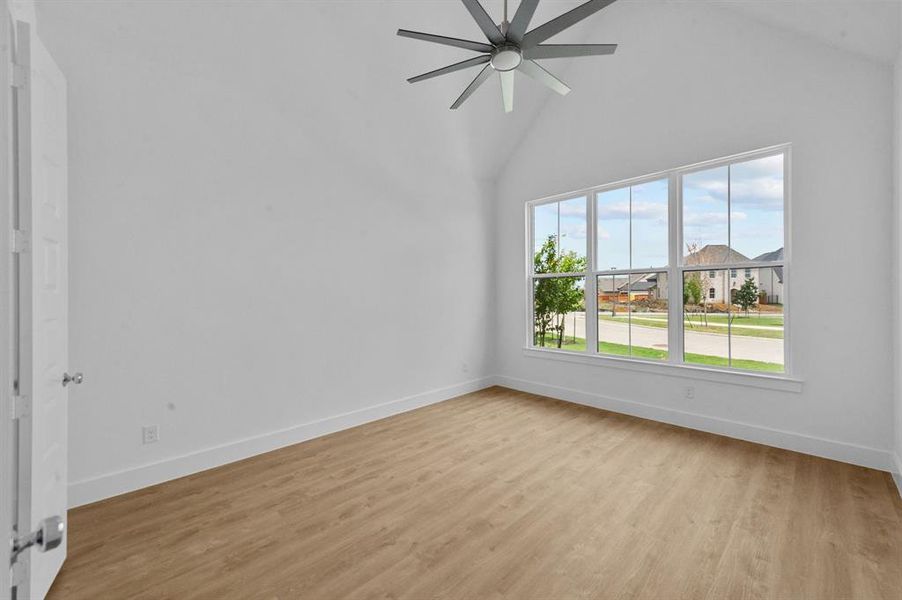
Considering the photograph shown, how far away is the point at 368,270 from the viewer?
4160mm

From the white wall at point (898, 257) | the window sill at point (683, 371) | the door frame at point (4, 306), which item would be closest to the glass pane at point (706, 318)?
the window sill at point (683, 371)

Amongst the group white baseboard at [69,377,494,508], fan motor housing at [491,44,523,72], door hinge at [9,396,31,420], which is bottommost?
white baseboard at [69,377,494,508]

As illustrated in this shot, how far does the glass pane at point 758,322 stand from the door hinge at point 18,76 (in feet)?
15.6

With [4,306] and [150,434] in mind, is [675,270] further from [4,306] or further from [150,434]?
[150,434]

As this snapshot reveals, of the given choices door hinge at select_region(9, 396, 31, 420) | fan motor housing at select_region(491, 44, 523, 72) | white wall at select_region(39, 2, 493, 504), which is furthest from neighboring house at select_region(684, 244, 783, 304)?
door hinge at select_region(9, 396, 31, 420)

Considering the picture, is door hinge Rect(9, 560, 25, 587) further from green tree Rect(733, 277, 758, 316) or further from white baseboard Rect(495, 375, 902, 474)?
green tree Rect(733, 277, 758, 316)

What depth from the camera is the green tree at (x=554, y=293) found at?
4.96 metres

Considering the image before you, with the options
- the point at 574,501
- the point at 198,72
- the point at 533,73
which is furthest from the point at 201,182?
the point at 574,501

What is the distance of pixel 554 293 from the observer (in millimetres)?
5152

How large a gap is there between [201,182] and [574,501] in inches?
136

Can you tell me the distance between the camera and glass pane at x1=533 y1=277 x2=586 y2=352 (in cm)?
489

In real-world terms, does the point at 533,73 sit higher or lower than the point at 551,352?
higher

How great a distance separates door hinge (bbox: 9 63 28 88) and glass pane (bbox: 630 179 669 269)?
15.0ft

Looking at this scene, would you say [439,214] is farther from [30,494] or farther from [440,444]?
[30,494]
